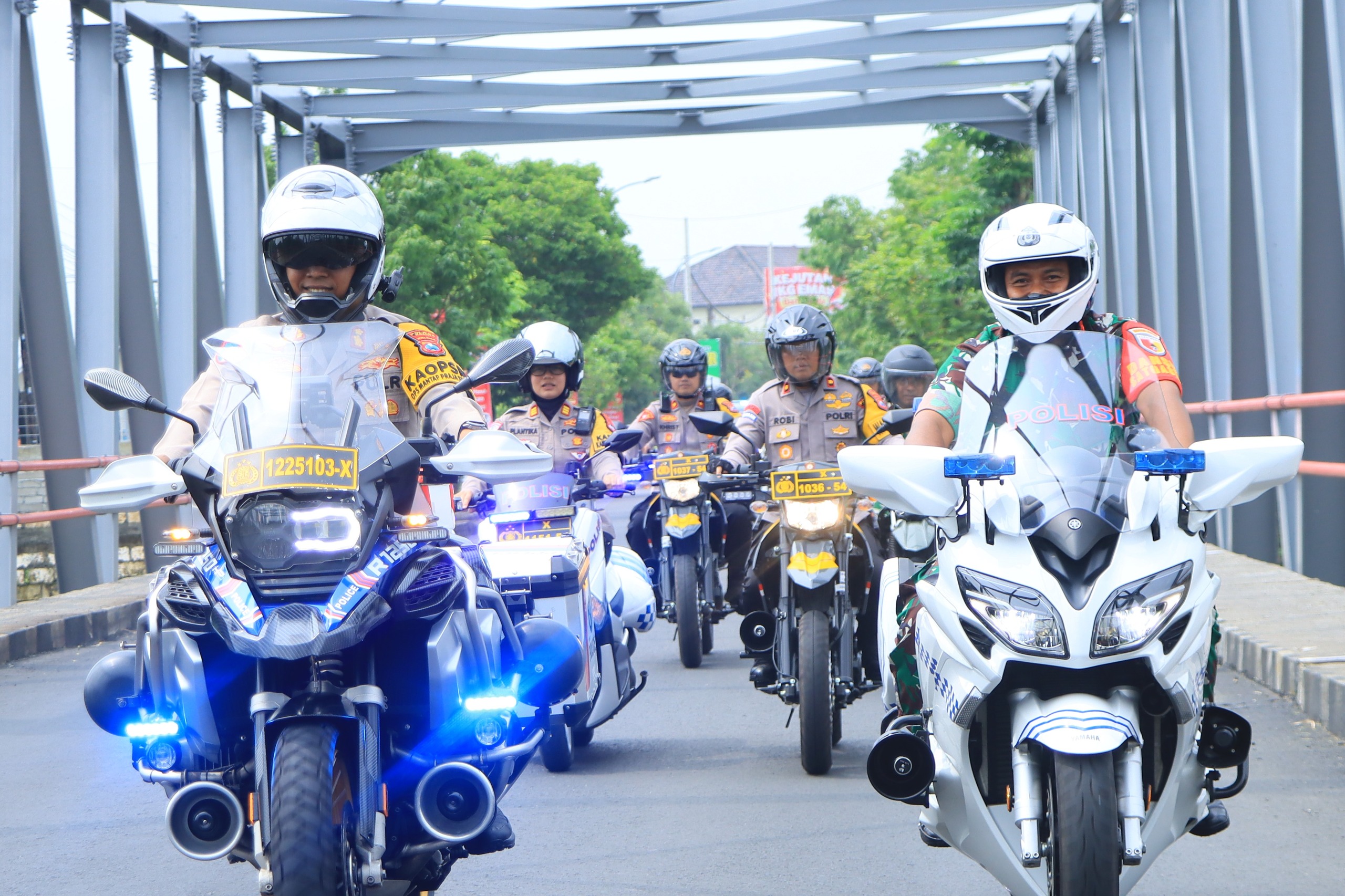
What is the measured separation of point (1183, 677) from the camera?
3111 millimetres

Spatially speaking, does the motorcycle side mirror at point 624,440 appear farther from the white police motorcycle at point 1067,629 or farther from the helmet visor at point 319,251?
the white police motorcycle at point 1067,629

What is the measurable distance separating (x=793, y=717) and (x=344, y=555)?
14.0 feet

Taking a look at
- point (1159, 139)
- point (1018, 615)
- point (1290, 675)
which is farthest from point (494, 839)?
point (1159, 139)

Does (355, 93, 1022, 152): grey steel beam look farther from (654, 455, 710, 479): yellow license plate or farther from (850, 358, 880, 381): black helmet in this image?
(654, 455, 710, 479): yellow license plate

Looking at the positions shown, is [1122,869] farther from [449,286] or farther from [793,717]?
[449,286]

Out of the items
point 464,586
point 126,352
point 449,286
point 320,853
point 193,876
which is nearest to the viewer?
point 320,853

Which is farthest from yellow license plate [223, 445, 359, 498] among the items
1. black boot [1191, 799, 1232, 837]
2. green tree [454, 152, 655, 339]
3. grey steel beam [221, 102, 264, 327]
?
green tree [454, 152, 655, 339]

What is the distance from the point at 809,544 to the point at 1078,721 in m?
2.75

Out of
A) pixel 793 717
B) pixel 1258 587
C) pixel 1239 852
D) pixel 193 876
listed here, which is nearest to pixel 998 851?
pixel 1239 852

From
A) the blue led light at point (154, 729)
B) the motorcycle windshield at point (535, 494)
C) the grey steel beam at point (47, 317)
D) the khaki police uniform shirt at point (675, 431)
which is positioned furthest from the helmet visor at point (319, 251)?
the grey steel beam at point (47, 317)

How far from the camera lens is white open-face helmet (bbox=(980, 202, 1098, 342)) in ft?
12.2

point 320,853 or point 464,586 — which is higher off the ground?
point 464,586

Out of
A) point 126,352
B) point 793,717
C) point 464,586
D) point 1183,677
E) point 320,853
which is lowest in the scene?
point 793,717

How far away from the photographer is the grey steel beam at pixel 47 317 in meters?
11.9
